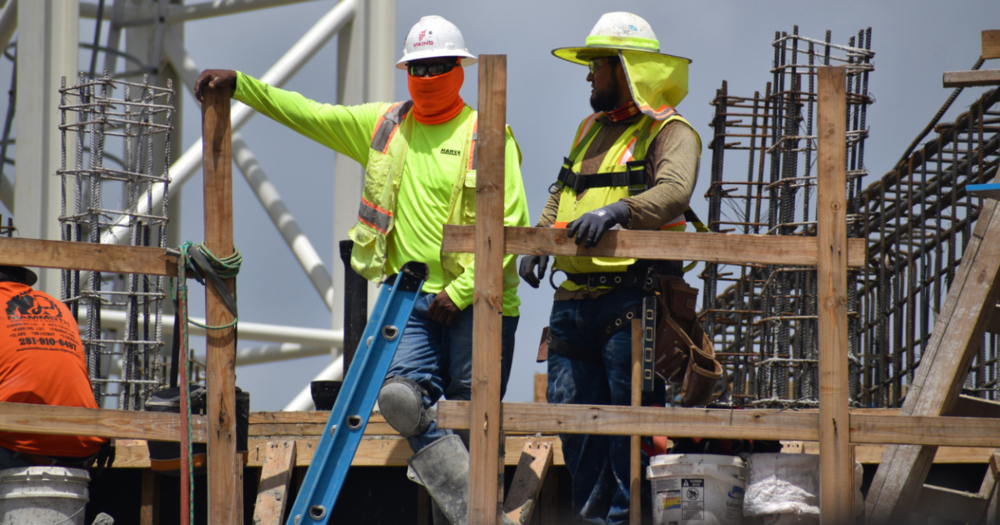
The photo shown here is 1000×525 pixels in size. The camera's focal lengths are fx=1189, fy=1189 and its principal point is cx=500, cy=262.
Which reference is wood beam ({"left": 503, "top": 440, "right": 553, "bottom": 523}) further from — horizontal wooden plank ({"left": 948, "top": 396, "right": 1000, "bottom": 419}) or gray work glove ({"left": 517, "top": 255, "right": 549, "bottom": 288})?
horizontal wooden plank ({"left": 948, "top": 396, "right": 1000, "bottom": 419})

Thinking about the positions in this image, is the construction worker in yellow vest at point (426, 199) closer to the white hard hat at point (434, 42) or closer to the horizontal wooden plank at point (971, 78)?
the white hard hat at point (434, 42)

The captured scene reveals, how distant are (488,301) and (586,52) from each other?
181 cm

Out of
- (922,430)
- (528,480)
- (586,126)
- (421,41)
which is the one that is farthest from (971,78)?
(528,480)

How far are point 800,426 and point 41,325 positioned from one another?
4287 mm

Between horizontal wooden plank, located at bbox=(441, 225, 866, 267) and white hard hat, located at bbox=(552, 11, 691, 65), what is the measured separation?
1315 mm

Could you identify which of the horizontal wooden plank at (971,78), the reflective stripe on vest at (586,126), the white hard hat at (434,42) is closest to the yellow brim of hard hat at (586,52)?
the reflective stripe on vest at (586,126)

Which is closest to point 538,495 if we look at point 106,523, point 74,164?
point 106,523

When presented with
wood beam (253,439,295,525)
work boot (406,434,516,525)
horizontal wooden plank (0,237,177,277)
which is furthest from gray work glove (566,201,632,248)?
wood beam (253,439,295,525)

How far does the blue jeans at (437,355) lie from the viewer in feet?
21.0

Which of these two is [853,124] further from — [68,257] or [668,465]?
[68,257]

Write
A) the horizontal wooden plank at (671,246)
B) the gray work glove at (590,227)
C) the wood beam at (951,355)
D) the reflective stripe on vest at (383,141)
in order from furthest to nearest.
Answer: the reflective stripe on vest at (383,141), the wood beam at (951,355), the horizontal wooden plank at (671,246), the gray work glove at (590,227)

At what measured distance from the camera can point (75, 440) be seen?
21.8 ft

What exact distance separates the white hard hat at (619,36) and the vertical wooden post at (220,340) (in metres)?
2.04

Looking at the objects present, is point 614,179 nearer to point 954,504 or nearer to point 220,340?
point 220,340
